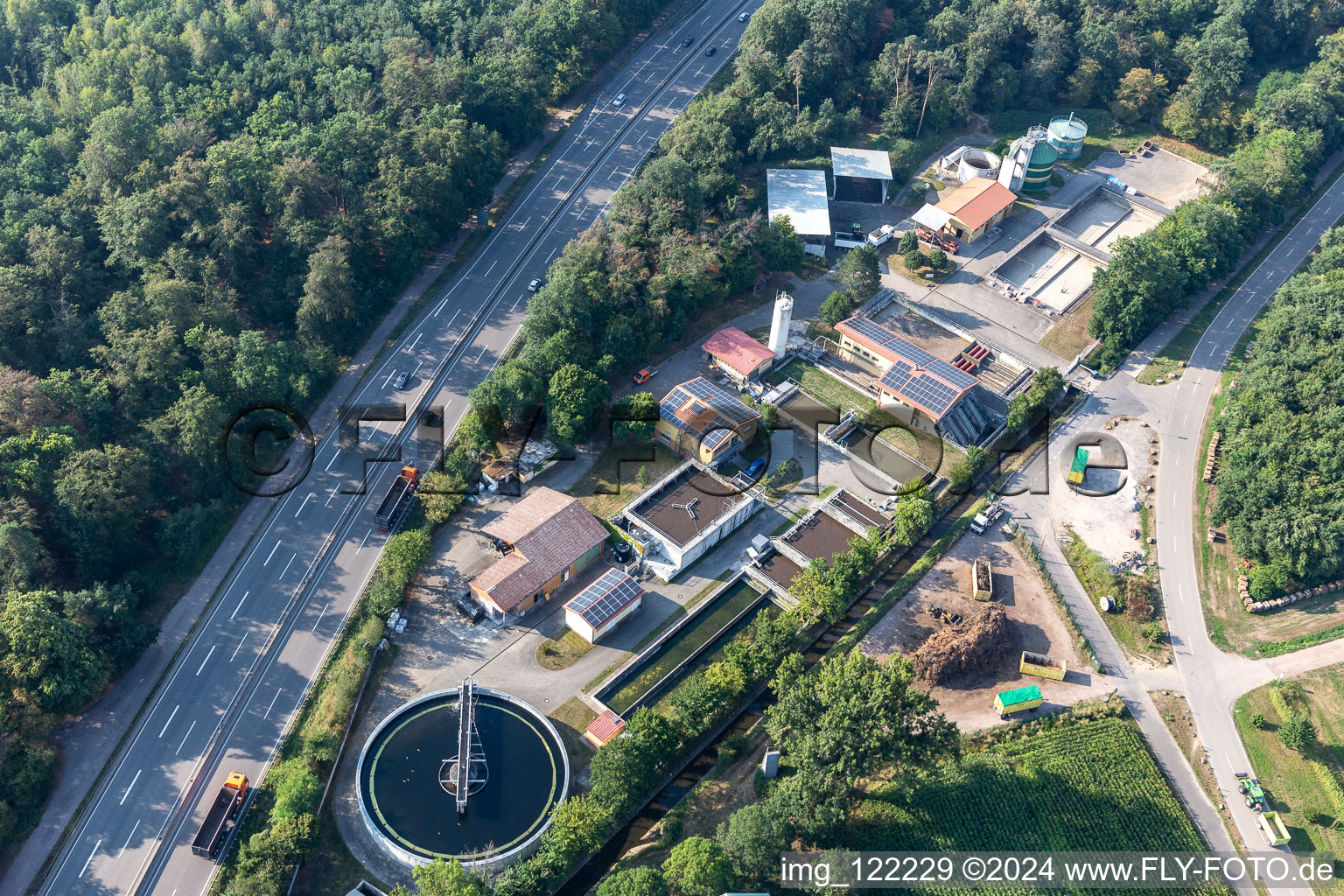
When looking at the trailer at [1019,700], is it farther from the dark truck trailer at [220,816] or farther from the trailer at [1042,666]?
the dark truck trailer at [220,816]

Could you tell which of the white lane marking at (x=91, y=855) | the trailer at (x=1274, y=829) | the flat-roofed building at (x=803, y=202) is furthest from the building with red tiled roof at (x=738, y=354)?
the white lane marking at (x=91, y=855)

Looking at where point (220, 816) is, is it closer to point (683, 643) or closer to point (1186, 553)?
point (683, 643)

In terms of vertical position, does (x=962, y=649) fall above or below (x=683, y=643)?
below

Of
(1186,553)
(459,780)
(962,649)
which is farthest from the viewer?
(1186,553)

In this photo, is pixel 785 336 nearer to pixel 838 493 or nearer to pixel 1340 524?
pixel 838 493

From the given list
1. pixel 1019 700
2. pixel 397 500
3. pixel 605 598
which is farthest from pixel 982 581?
pixel 397 500

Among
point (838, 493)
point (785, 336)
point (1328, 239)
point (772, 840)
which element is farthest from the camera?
point (1328, 239)

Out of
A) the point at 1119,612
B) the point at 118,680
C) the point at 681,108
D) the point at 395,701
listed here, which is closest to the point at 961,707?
the point at 1119,612
